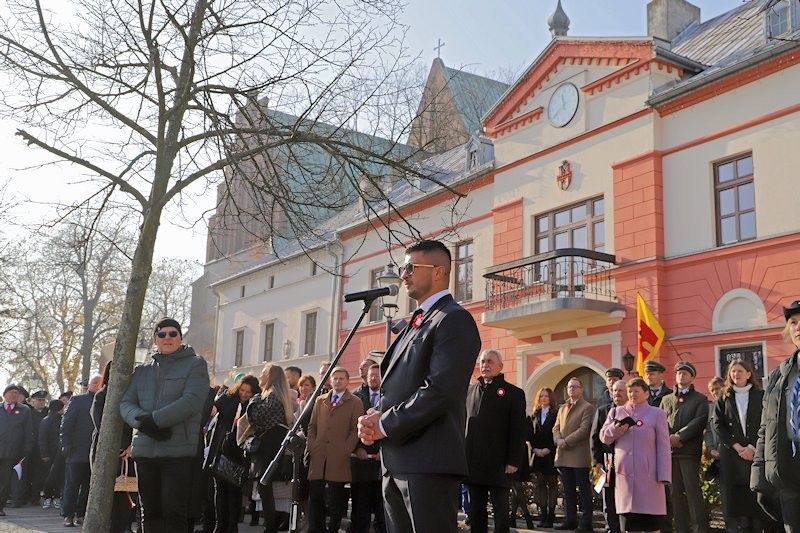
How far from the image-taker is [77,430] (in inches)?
485

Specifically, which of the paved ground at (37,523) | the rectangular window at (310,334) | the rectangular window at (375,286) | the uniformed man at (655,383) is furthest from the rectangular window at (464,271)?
the uniformed man at (655,383)

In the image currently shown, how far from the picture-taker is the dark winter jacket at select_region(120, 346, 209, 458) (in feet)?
23.6

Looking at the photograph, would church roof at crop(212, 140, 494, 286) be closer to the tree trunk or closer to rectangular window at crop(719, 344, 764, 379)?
rectangular window at crop(719, 344, 764, 379)

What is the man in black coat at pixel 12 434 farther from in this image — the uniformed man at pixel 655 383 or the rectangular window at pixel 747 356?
the rectangular window at pixel 747 356

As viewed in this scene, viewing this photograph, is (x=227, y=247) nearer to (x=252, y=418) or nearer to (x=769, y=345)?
(x=769, y=345)

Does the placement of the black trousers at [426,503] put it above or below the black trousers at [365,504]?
above

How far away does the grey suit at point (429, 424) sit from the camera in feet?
14.2

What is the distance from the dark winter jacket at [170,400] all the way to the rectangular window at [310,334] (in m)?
26.2

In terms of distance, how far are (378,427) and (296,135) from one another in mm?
4508

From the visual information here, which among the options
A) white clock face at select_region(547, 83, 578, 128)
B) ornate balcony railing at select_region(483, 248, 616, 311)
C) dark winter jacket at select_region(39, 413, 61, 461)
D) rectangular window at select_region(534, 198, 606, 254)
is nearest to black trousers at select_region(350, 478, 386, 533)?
dark winter jacket at select_region(39, 413, 61, 461)

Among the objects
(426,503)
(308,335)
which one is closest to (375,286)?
(308,335)

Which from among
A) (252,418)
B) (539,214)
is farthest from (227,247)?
(252,418)

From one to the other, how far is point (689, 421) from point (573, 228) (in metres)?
12.2

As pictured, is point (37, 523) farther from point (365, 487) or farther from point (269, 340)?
point (269, 340)
